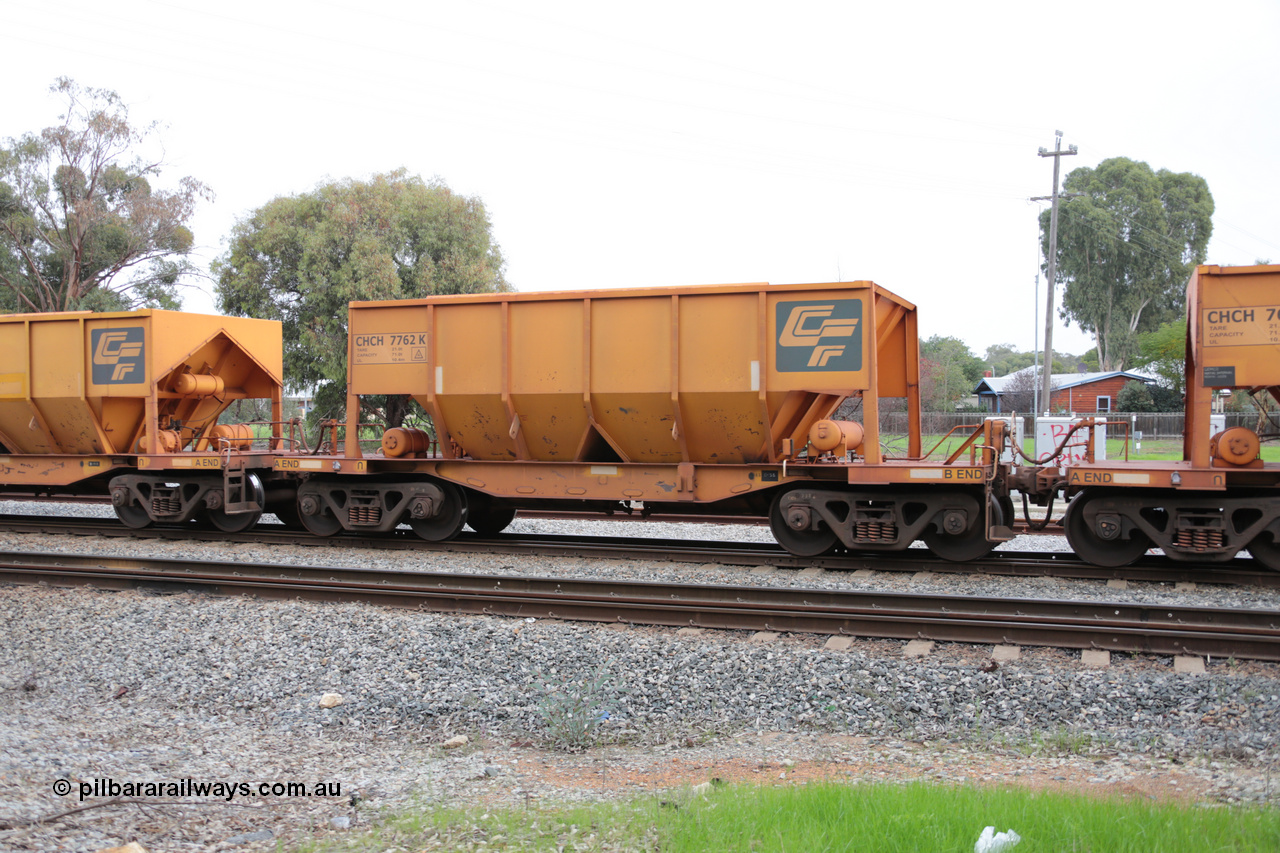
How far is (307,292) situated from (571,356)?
60.7 feet

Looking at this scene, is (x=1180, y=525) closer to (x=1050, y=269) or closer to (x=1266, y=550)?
(x=1266, y=550)

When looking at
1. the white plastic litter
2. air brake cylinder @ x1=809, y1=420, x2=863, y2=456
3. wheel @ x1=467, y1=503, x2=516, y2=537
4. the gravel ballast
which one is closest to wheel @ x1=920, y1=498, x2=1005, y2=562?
air brake cylinder @ x1=809, y1=420, x2=863, y2=456

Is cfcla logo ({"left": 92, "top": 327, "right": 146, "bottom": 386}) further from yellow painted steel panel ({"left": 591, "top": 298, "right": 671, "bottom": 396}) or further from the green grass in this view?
the green grass

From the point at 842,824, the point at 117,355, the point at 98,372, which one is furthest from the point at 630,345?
the point at 98,372

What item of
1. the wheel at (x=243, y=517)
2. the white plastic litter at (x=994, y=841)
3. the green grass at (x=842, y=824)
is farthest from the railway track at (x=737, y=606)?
the white plastic litter at (x=994, y=841)

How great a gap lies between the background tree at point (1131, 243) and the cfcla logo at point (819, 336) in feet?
218

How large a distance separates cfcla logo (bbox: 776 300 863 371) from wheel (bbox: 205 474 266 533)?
7956mm

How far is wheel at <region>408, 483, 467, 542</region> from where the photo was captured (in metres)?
11.2

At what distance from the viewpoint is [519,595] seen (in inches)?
Answer: 308

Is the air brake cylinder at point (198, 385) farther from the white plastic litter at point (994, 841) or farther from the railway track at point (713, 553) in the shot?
the white plastic litter at point (994, 841)

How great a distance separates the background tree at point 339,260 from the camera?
84.1 ft

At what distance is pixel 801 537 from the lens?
32.2ft

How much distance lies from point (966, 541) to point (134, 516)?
39.8 feet

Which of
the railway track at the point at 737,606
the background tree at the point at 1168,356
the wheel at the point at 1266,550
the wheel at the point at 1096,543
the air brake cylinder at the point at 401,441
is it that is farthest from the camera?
the background tree at the point at 1168,356
